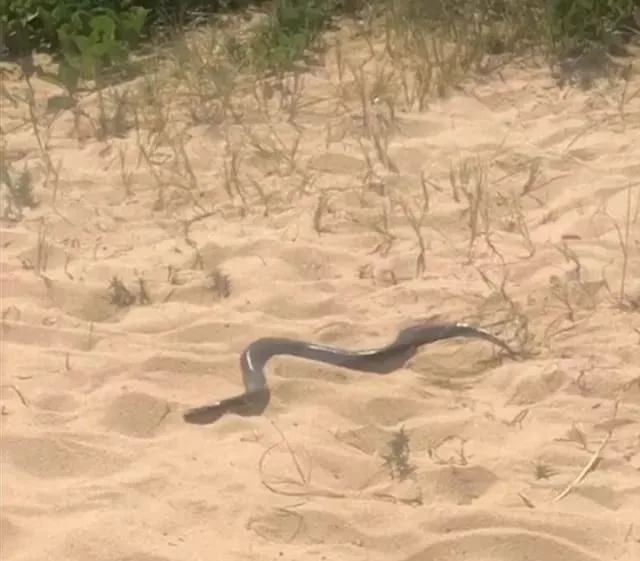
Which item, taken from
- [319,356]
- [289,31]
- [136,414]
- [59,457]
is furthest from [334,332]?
[289,31]

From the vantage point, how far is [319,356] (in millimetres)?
3891

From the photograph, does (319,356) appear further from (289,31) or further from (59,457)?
(289,31)

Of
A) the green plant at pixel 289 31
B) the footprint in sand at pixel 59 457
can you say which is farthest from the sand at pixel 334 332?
the green plant at pixel 289 31

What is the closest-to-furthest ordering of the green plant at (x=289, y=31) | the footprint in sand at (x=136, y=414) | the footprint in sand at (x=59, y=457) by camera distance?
the footprint in sand at (x=59, y=457)
the footprint in sand at (x=136, y=414)
the green plant at (x=289, y=31)

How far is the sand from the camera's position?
3186 mm

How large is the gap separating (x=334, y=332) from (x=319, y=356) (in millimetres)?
184

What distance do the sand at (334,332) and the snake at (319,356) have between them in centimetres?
A: 5

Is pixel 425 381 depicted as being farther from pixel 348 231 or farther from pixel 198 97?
pixel 198 97

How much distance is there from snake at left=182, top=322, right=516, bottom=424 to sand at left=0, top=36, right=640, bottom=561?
45mm

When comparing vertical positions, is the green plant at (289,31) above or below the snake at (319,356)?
above

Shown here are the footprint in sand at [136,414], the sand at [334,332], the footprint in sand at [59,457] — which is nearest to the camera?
the sand at [334,332]

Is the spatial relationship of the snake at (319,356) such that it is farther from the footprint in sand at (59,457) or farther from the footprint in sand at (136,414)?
the footprint in sand at (59,457)

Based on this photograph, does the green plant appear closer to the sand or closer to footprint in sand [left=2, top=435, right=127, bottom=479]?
the sand

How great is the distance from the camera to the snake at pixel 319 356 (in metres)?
3.69
